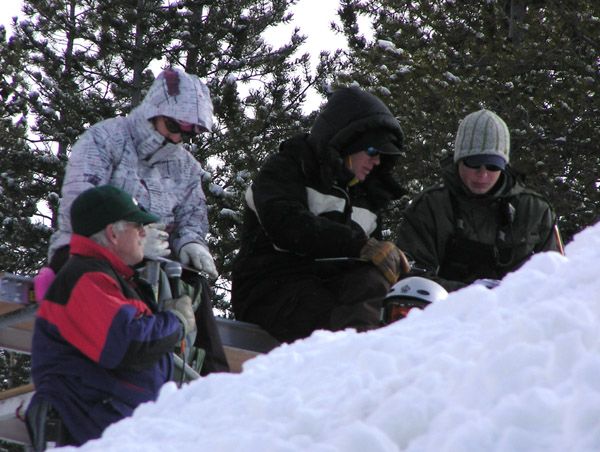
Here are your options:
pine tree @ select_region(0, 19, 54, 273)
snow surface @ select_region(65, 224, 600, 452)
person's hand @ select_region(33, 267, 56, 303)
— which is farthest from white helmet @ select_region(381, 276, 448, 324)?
pine tree @ select_region(0, 19, 54, 273)

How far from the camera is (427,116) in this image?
52.1 ft

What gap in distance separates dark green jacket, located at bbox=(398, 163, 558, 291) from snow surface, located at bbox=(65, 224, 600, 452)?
2.86m

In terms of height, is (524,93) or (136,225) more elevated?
(524,93)

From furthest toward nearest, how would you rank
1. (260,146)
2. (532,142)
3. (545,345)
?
(260,146)
(532,142)
(545,345)

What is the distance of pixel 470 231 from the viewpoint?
5.91 m

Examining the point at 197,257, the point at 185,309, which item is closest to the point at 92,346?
the point at 185,309

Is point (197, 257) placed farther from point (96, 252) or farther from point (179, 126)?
point (96, 252)

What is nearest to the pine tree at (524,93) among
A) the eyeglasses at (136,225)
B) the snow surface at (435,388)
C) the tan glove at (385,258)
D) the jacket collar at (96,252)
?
the tan glove at (385,258)

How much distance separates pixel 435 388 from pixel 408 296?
256 cm

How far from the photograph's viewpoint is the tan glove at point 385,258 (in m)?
5.46

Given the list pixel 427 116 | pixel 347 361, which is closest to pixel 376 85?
pixel 427 116

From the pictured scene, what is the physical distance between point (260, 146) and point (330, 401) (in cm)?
1791

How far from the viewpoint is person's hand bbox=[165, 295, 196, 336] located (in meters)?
4.87

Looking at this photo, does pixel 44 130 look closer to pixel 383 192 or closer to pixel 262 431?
pixel 383 192
